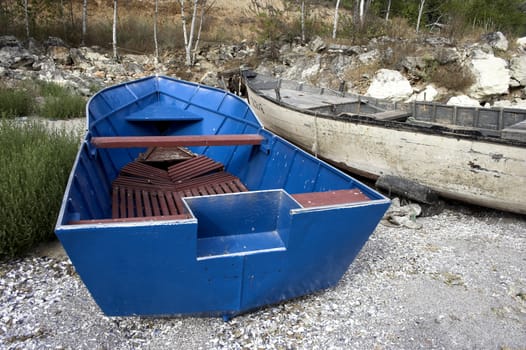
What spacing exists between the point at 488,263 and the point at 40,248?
15.0ft

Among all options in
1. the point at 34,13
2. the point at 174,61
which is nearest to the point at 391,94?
the point at 174,61

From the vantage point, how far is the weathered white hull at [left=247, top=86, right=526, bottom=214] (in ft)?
14.9

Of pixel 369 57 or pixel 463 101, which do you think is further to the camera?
pixel 369 57

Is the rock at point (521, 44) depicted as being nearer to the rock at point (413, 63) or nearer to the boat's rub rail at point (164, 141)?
the rock at point (413, 63)

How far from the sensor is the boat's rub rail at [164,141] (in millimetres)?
4077

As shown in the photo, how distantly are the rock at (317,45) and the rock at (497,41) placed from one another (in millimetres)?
6051

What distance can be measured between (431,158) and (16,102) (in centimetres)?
930

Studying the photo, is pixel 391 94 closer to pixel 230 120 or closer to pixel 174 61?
pixel 230 120

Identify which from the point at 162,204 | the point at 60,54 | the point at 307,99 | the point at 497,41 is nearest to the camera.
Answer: the point at 162,204

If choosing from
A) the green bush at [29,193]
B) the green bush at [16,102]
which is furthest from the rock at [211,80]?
the green bush at [29,193]

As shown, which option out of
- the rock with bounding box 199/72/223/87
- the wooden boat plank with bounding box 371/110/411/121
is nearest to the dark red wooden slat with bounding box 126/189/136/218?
the wooden boat plank with bounding box 371/110/411/121

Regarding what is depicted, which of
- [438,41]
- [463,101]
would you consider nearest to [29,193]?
[463,101]

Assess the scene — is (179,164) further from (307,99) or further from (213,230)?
(307,99)

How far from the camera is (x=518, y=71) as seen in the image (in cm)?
1215
